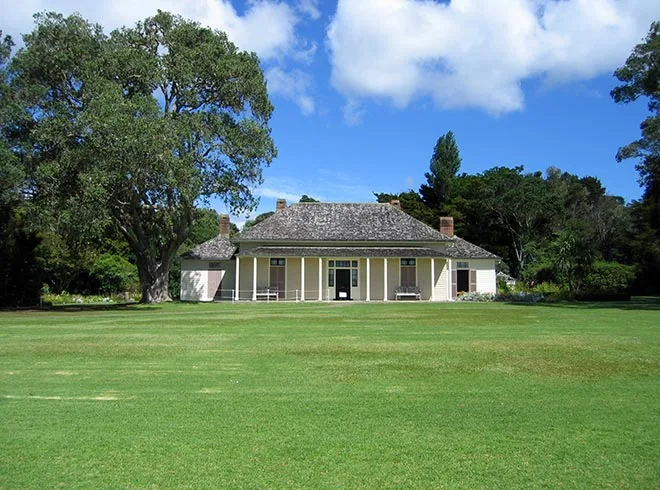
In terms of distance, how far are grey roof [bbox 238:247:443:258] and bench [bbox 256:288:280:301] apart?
231cm

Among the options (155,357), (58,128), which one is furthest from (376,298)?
(155,357)

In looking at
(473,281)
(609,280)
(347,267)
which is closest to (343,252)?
(347,267)

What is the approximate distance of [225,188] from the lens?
1216 inches

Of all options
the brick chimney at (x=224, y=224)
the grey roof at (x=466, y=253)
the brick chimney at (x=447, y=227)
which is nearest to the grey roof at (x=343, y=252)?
the grey roof at (x=466, y=253)

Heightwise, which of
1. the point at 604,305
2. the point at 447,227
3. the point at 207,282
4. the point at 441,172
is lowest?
the point at 604,305

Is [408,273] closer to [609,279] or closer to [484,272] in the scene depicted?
[484,272]

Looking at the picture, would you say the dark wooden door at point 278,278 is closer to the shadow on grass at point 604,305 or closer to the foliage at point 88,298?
the foliage at point 88,298

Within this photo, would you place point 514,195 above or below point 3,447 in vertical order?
above

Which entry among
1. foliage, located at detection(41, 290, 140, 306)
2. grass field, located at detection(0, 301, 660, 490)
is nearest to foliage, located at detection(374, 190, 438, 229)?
foliage, located at detection(41, 290, 140, 306)

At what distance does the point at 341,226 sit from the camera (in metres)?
38.7

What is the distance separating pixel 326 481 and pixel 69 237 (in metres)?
25.0

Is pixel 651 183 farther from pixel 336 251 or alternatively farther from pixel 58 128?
pixel 58 128

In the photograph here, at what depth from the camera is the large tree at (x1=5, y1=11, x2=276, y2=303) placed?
24.6 meters

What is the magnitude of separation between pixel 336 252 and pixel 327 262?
142 centimetres
